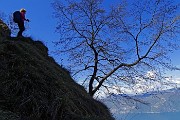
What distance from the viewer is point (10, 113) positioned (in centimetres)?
635

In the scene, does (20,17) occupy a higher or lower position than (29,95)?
higher

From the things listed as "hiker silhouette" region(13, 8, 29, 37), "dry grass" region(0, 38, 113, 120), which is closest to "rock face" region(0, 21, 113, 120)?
"dry grass" region(0, 38, 113, 120)

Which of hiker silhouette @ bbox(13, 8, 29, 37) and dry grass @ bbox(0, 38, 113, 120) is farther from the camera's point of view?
hiker silhouette @ bbox(13, 8, 29, 37)

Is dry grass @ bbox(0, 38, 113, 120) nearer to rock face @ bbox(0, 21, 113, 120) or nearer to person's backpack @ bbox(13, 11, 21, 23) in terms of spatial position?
rock face @ bbox(0, 21, 113, 120)

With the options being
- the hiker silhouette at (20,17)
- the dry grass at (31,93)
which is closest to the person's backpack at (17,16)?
the hiker silhouette at (20,17)

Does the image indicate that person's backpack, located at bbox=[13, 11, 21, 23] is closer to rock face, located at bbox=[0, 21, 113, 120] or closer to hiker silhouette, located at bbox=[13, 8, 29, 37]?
hiker silhouette, located at bbox=[13, 8, 29, 37]

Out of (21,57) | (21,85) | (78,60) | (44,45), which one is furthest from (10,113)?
(78,60)

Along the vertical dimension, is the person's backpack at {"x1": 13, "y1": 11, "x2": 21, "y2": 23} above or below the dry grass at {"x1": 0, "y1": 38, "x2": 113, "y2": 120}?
above

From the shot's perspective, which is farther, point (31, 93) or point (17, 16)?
point (17, 16)

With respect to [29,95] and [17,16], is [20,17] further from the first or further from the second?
[29,95]

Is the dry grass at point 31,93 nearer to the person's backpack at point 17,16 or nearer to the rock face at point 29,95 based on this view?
the rock face at point 29,95

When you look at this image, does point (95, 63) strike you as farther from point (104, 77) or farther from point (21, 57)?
point (21, 57)

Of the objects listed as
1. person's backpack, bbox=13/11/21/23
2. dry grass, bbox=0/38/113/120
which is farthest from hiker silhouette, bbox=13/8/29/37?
dry grass, bbox=0/38/113/120

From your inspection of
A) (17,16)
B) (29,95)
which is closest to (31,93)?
(29,95)
